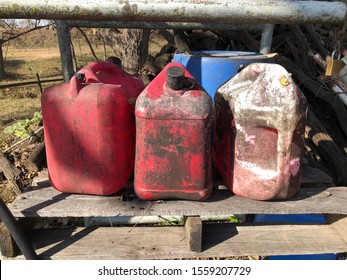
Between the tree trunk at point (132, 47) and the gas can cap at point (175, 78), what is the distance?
2.15m

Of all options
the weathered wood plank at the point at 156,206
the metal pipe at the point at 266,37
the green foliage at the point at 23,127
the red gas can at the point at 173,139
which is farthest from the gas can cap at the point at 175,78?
the green foliage at the point at 23,127

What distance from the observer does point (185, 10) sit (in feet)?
3.08

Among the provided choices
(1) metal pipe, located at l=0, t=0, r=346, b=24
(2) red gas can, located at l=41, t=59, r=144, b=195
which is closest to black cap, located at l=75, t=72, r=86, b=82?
(2) red gas can, located at l=41, t=59, r=144, b=195

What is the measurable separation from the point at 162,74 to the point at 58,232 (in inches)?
33.0

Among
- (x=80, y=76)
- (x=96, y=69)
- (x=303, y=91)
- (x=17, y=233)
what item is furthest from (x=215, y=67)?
(x=303, y=91)

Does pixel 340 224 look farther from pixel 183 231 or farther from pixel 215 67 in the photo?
pixel 215 67

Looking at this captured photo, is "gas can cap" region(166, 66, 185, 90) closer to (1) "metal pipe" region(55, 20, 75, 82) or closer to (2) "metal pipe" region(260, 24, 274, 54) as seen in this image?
(1) "metal pipe" region(55, 20, 75, 82)

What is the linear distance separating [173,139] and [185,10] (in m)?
0.49

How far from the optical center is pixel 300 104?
4.11 ft

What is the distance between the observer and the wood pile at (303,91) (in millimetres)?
2605

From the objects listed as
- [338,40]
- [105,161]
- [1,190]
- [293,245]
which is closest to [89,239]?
[105,161]

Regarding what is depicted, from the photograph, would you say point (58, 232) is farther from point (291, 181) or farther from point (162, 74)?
point (291, 181)

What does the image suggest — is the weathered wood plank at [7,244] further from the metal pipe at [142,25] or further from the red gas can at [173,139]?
the metal pipe at [142,25]

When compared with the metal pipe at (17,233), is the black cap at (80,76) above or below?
above
